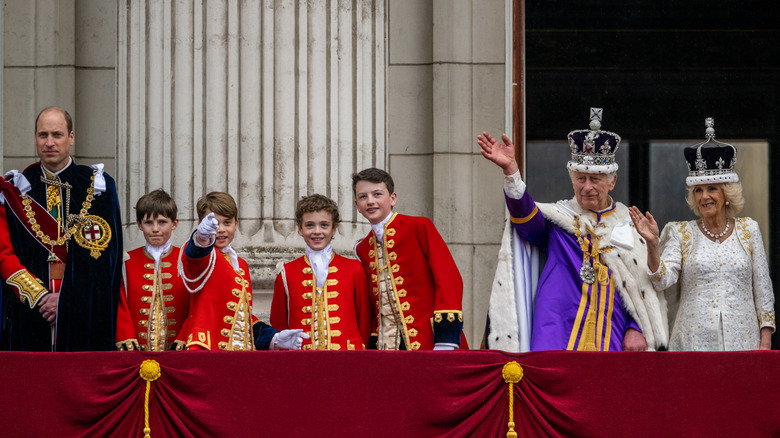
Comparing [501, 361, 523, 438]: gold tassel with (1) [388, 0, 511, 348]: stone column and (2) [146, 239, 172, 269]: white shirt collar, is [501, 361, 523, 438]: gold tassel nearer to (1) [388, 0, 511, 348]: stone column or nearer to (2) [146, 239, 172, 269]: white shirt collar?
(2) [146, 239, 172, 269]: white shirt collar

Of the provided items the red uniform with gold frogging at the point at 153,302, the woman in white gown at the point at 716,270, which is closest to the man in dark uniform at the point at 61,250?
the red uniform with gold frogging at the point at 153,302

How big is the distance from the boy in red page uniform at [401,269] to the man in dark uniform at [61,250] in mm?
1304

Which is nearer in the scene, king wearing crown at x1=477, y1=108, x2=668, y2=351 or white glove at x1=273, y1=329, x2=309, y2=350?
white glove at x1=273, y1=329, x2=309, y2=350

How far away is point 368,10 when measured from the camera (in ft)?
28.1

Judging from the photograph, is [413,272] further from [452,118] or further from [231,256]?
[452,118]

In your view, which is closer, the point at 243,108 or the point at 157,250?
the point at 157,250

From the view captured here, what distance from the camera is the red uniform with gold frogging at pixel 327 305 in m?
6.58

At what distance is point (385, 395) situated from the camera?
5.64 meters

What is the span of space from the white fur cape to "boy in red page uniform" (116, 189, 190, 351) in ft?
5.27

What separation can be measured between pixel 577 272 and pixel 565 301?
6.7 inches

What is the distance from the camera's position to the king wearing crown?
6.55 metres

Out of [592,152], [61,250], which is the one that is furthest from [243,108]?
[592,152]

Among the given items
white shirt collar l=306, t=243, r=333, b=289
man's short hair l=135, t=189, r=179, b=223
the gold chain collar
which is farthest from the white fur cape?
the gold chain collar

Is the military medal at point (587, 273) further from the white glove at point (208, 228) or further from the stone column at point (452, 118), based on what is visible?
the stone column at point (452, 118)
